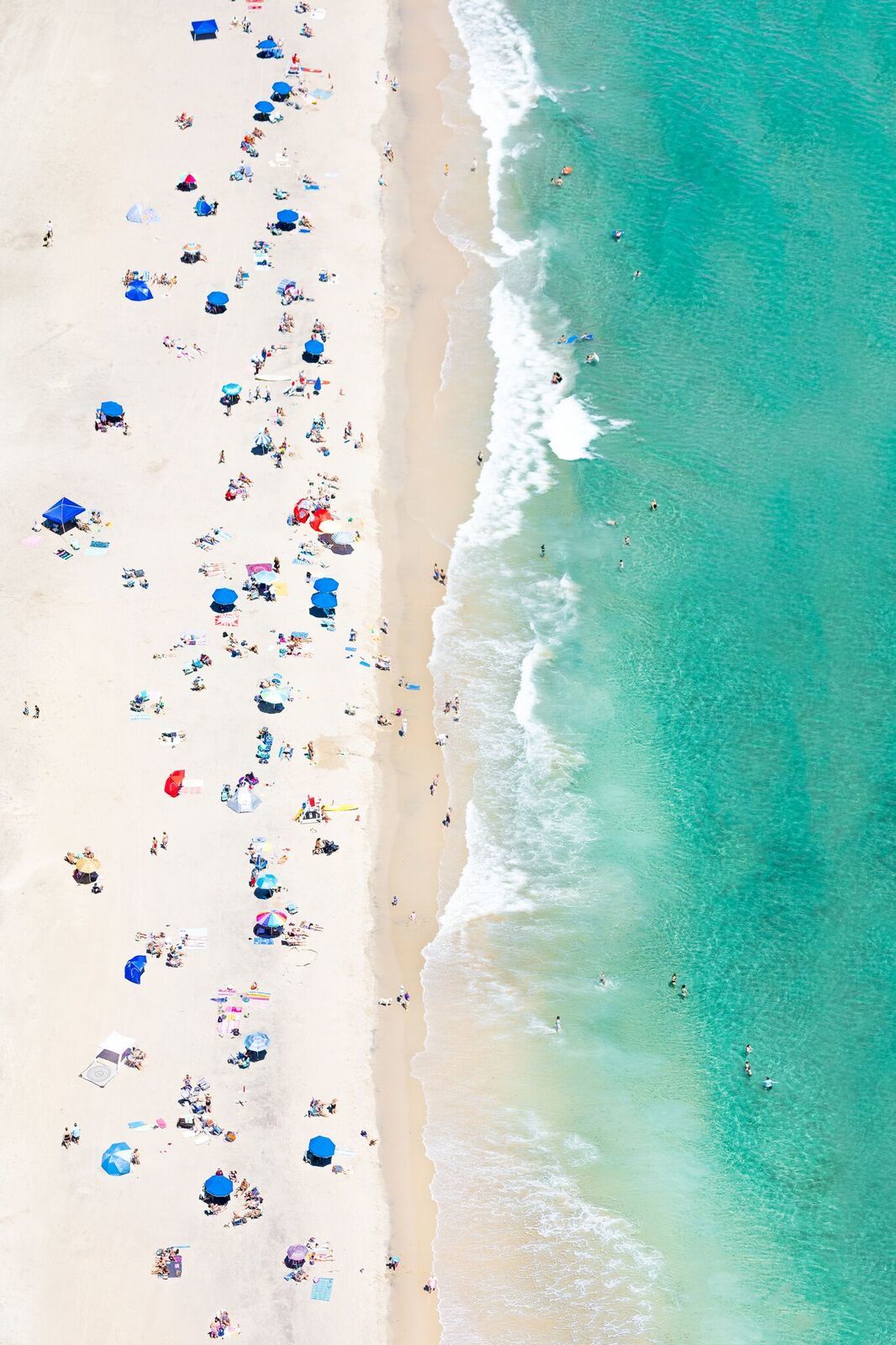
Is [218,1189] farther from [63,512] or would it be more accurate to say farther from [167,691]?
[63,512]

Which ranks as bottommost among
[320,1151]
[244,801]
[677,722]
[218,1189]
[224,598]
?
[218,1189]

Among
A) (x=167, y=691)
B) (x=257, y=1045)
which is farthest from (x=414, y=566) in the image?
(x=257, y=1045)

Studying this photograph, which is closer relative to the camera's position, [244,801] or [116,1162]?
[116,1162]

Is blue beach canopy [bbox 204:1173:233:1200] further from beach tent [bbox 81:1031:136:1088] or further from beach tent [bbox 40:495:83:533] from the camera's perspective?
beach tent [bbox 40:495:83:533]

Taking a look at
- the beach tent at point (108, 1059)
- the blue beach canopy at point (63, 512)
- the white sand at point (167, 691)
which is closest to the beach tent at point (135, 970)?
the white sand at point (167, 691)

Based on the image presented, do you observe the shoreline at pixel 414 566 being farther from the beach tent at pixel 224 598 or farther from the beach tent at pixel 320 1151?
the beach tent at pixel 224 598

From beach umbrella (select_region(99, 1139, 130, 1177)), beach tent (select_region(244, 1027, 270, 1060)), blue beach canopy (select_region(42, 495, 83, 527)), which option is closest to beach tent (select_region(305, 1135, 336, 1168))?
beach tent (select_region(244, 1027, 270, 1060))

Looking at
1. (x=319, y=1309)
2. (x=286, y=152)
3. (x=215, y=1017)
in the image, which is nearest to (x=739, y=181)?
(x=286, y=152)
